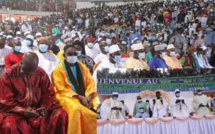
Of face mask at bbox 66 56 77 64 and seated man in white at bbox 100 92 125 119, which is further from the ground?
face mask at bbox 66 56 77 64

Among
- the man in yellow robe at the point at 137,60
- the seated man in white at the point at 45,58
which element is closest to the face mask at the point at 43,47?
the seated man in white at the point at 45,58

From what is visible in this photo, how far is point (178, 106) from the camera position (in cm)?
284

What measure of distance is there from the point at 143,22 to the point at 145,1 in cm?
267

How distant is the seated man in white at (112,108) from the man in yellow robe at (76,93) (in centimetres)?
12

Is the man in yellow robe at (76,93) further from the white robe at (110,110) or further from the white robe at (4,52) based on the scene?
the white robe at (4,52)

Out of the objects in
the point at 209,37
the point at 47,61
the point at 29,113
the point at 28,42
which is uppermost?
the point at 209,37

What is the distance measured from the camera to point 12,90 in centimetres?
252

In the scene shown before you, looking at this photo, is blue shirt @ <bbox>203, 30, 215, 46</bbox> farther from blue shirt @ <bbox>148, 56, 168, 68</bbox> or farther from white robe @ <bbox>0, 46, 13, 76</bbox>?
white robe @ <bbox>0, 46, 13, 76</bbox>

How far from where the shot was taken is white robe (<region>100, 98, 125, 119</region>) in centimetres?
269

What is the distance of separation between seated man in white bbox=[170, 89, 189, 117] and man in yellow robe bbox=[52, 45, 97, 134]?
87cm

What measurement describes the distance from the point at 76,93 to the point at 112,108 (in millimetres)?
473

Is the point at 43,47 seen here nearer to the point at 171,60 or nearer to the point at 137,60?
the point at 137,60

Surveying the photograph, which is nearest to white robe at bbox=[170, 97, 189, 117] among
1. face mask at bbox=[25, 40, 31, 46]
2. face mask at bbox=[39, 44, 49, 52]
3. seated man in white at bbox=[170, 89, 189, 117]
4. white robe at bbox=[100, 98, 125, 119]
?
seated man in white at bbox=[170, 89, 189, 117]

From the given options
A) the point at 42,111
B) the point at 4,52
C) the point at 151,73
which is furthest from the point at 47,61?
the point at 151,73
